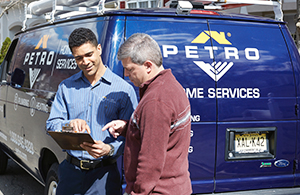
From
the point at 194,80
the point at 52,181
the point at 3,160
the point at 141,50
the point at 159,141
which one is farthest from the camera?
the point at 3,160

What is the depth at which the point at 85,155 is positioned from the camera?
2.72m

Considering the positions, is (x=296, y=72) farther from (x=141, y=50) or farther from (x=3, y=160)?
(x=3, y=160)

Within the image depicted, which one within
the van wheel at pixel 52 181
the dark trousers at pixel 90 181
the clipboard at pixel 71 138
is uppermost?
the clipboard at pixel 71 138

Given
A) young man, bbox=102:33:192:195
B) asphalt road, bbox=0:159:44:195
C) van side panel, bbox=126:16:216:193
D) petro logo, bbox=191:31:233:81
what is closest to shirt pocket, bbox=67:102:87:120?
young man, bbox=102:33:192:195

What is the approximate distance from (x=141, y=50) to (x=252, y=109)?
1.69m

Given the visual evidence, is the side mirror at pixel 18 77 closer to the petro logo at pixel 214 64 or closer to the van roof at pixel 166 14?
the van roof at pixel 166 14

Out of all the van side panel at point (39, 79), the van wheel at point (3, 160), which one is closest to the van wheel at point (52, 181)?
the van side panel at point (39, 79)

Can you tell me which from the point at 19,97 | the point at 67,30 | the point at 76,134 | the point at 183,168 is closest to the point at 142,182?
the point at 183,168

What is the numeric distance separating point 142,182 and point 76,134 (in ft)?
2.06

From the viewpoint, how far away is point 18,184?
564 cm

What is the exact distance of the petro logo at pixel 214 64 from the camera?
3309 millimetres

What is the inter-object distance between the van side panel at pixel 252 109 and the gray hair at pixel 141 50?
132 cm

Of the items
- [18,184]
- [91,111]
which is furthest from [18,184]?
[91,111]

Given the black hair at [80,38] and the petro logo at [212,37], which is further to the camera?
the petro logo at [212,37]
